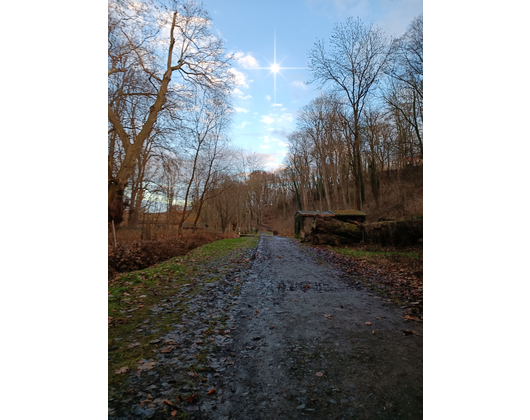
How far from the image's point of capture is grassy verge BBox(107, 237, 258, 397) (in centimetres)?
324

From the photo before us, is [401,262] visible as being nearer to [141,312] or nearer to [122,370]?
[141,312]

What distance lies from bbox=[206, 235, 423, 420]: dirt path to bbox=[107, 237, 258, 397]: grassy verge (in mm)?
1000

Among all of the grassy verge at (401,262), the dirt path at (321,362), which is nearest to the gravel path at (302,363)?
the dirt path at (321,362)

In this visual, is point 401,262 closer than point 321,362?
No

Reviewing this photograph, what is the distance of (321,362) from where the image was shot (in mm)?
3107

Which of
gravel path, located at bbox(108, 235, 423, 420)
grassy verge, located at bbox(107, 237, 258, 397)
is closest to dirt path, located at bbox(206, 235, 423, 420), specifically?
gravel path, located at bbox(108, 235, 423, 420)

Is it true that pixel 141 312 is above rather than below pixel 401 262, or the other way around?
below

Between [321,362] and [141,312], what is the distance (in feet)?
11.1

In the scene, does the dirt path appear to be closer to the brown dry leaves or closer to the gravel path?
the gravel path

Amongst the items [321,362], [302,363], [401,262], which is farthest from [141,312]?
[401,262]

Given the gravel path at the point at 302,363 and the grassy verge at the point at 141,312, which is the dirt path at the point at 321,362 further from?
the grassy verge at the point at 141,312
